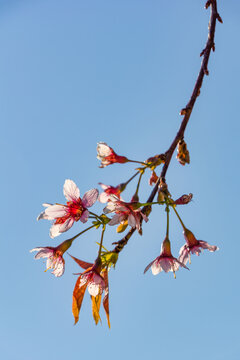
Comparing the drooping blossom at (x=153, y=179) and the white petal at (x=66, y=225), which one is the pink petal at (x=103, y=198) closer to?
the white petal at (x=66, y=225)

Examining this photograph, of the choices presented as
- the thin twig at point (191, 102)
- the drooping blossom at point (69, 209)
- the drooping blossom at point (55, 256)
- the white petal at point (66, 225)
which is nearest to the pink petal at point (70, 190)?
the drooping blossom at point (69, 209)

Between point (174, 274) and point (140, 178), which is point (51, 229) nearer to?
point (140, 178)

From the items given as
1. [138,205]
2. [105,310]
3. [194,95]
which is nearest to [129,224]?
[138,205]

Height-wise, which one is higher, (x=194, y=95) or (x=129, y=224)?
(x=194, y=95)

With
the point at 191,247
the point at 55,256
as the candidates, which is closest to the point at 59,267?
the point at 55,256

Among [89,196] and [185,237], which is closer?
[89,196]

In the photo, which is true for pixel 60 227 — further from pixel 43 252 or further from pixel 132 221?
pixel 132 221

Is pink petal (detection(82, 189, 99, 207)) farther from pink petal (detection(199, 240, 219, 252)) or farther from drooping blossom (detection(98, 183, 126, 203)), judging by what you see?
pink petal (detection(199, 240, 219, 252))
